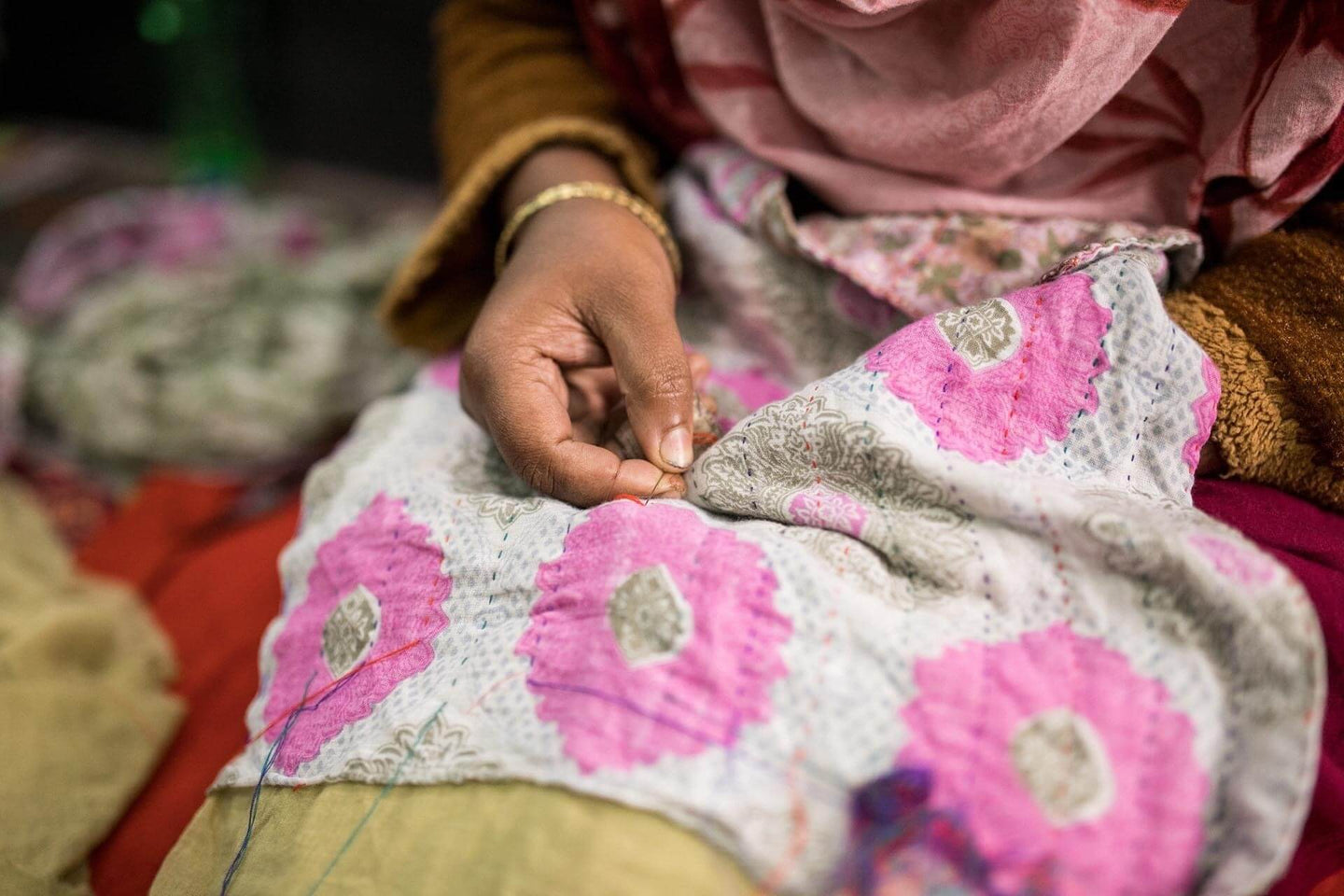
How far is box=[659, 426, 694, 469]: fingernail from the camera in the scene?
0.57 metres

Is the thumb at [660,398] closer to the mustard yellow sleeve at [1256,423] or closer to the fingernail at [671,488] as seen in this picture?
the fingernail at [671,488]

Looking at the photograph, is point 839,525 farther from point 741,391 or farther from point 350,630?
point 350,630

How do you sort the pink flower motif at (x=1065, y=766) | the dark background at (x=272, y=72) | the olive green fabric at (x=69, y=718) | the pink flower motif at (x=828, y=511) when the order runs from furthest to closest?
1. the dark background at (x=272, y=72)
2. the olive green fabric at (x=69, y=718)
3. the pink flower motif at (x=828, y=511)
4. the pink flower motif at (x=1065, y=766)

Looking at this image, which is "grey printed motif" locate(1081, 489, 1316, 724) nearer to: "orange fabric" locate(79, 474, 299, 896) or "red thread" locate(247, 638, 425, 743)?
"red thread" locate(247, 638, 425, 743)

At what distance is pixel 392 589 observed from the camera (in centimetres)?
58

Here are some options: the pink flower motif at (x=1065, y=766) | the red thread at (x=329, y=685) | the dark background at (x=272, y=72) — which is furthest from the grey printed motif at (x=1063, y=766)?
the dark background at (x=272, y=72)

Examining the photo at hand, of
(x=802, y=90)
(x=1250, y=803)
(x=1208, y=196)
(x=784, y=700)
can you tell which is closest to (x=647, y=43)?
(x=802, y=90)

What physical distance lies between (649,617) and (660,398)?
6.1 inches

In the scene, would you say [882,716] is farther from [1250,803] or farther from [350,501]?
[350,501]

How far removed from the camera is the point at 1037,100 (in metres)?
0.59

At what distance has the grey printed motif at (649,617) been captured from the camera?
46 centimetres

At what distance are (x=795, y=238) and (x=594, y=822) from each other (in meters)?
0.43

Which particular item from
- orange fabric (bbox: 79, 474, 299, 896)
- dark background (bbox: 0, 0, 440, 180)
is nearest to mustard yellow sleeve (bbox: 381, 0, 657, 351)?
orange fabric (bbox: 79, 474, 299, 896)

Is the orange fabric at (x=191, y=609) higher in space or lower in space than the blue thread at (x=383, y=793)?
lower
